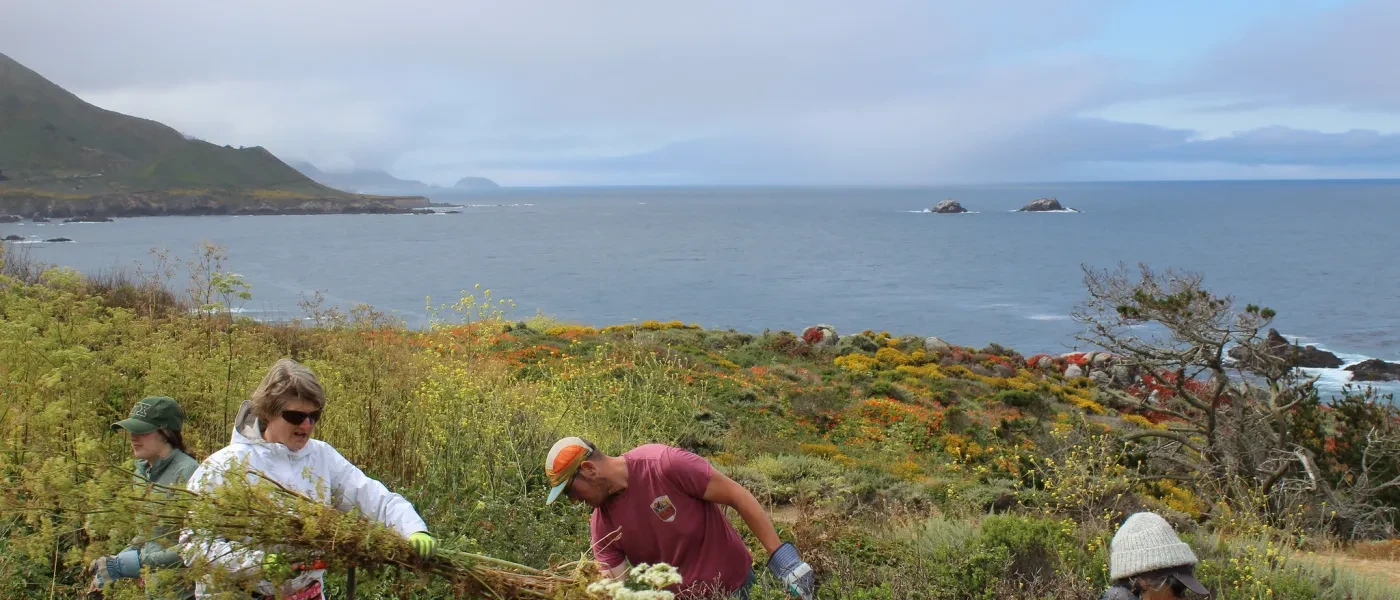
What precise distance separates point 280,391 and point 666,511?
160 centimetres

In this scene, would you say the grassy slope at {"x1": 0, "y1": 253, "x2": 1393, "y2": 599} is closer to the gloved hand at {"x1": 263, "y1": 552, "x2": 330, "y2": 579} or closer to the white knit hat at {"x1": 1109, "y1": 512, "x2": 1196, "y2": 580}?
the gloved hand at {"x1": 263, "y1": 552, "x2": 330, "y2": 579}

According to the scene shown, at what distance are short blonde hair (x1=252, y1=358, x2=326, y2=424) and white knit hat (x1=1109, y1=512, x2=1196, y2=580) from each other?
3260 millimetres

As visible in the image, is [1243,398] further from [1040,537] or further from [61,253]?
[61,253]

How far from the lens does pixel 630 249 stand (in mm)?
101812

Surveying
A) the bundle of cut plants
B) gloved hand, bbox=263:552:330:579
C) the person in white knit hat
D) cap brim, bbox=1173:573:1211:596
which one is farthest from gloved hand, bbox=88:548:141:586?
cap brim, bbox=1173:573:1211:596

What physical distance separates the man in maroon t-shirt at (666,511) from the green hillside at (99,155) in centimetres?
14189

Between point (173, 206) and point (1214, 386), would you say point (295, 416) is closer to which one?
point (1214, 386)

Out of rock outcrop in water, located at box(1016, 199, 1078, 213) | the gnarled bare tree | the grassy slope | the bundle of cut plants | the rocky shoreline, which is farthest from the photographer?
rock outcrop in water, located at box(1016, 199, 1078, 213)

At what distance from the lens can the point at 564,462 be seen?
140 inches

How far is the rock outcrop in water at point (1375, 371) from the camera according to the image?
34.2 metres

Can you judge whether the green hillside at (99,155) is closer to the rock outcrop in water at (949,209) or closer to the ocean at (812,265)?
the ocean at (812,265)

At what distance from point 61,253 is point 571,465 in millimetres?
81085

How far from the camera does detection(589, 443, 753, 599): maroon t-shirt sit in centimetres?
381

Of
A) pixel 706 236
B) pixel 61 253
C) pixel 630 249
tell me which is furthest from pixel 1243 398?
pixel 706 236
